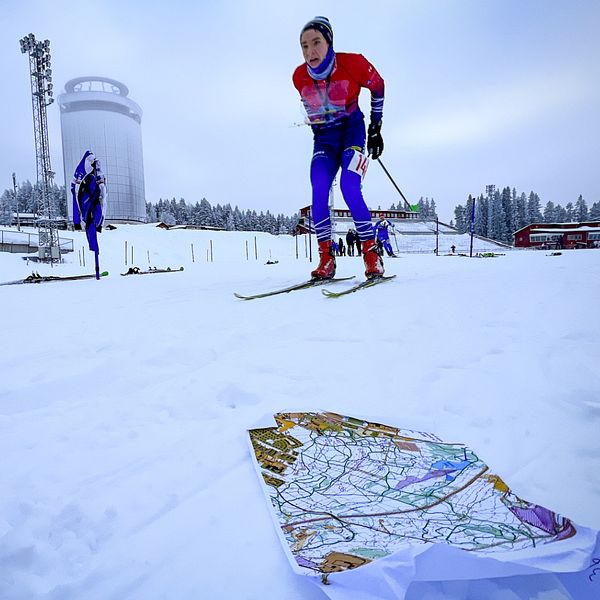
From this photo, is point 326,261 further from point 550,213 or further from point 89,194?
point 550,213

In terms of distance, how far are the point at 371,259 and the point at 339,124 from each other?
1.51 meters

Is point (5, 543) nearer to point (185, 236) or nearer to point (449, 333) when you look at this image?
point (449, 333)

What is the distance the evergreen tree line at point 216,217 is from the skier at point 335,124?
5421 centimetres

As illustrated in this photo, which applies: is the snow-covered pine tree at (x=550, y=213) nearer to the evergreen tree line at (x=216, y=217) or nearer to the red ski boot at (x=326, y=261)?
the evergreen tree line at (x=216, y=217)

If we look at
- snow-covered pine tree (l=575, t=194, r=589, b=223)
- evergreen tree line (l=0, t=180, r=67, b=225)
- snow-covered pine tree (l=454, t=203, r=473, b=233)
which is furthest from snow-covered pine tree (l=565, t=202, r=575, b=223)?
evergreen tree line (l=0, t=180, r=67, b=225)

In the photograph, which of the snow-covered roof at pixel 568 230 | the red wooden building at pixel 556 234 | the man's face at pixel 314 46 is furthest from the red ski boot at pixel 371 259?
the snow-covered roof at pixel 568 230

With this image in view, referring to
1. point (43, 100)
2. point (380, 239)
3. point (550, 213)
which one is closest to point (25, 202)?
point (43, 100)

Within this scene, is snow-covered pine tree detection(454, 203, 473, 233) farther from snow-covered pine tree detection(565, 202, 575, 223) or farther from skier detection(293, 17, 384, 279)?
skier detection(293, 17, 384, 279)

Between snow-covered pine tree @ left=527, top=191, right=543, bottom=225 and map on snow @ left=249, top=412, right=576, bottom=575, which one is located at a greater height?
snow-covered pine tree @ left=527, top=191, right=543, bottom=225

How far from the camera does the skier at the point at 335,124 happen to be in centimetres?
369

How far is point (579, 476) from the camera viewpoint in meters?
0.99

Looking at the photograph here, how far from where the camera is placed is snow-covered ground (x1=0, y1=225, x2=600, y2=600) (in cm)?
76

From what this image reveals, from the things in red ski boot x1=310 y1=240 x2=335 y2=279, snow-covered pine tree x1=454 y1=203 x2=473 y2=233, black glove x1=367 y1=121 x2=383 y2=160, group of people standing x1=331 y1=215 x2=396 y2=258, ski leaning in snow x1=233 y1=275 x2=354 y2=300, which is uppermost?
snow-covered pine tree x1=454 y1=203 x2=473 y2=233

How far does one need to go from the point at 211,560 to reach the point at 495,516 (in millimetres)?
638
